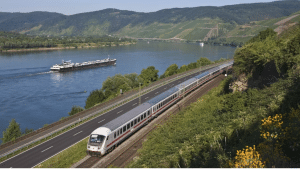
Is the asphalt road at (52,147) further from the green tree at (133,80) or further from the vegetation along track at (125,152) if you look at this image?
the green tree at (133,80)

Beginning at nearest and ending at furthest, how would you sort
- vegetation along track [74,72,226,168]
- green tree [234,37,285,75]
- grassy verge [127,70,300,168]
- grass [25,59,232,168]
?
grassy verge [127,70,300,168]
vegetation along track [74,72,226,168]
grass [25,59,232,168]
green tree [234,37,285,75]

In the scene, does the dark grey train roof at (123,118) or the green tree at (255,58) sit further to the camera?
the green tree at (255,58)

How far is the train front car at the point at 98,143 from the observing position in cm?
2536

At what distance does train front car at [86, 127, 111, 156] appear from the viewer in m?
25.4

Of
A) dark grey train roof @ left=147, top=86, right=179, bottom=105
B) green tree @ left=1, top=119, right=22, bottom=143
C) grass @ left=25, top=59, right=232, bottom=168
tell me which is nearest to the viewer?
grass @ left=25, top=59, right=232, bottom=168

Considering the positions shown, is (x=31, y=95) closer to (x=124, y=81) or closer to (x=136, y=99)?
(x=124, y=81)

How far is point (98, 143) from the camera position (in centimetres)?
2564

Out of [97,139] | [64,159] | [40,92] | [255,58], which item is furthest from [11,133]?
[255,58]

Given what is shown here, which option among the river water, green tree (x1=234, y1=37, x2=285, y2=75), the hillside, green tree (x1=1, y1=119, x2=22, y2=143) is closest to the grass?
the hillside

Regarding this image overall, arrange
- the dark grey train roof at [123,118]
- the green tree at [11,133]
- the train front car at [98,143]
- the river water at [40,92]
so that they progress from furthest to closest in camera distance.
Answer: the river water at [40,92] → the green tree at [11,133] → the dark grey train roof at [123,118] → the train front car at [98,143]

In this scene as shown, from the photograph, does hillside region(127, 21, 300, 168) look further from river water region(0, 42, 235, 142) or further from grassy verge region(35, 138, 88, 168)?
river water region(0, 42, 235, 142)

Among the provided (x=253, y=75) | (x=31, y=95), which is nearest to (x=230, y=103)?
(x=253, y=75)

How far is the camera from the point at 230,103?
103 ft

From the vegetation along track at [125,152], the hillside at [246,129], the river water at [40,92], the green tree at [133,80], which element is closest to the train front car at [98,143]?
the vegetation along track at [125,152]
